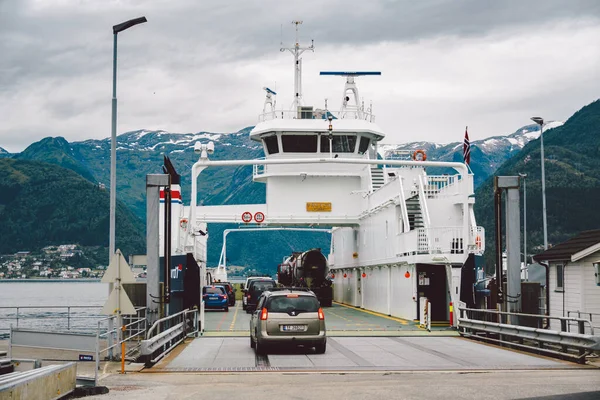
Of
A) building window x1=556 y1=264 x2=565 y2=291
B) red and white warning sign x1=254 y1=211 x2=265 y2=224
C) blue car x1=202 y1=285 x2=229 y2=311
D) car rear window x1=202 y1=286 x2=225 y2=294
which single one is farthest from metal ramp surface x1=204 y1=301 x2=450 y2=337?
red and white warning sign x1=254 y1=211 x2=265 y2=224

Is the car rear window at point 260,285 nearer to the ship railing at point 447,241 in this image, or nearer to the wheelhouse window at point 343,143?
the wheelhouse window at point 343,143

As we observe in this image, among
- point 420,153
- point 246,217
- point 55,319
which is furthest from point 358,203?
point 55,319

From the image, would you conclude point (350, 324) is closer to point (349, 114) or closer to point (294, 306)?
point (294, 306)

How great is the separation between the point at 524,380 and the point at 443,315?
1731 centimetres

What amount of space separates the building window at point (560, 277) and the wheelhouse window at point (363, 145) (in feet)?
64.6

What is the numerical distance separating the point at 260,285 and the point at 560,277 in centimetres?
1877

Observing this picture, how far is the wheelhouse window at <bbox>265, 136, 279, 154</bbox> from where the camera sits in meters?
44.4

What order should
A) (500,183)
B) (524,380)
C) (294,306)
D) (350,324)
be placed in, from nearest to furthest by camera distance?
(524,380), (294,306), (500,183), (350,324)

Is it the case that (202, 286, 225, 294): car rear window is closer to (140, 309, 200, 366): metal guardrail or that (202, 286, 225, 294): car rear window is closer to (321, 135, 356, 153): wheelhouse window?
(321, 135, 356, 153): wheelhouse window

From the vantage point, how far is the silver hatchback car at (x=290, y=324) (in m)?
19.9

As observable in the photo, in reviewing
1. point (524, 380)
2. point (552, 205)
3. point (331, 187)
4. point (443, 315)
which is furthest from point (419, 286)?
point (552, 205)

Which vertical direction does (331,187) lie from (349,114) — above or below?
below

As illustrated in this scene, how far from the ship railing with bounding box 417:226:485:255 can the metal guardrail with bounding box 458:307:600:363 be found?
10.2ft

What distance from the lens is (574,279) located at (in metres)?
25.7
